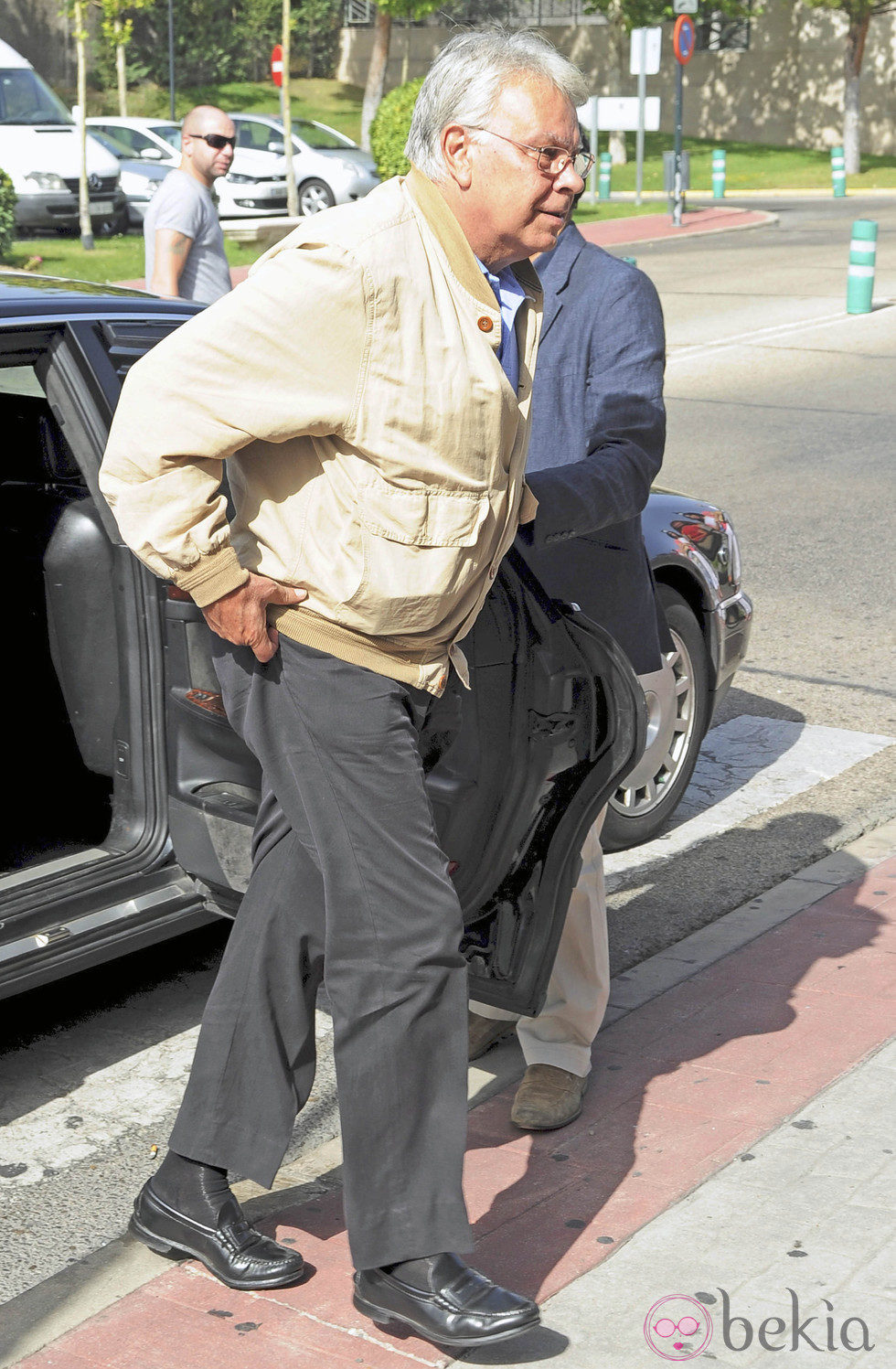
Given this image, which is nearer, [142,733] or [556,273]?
[556,273]

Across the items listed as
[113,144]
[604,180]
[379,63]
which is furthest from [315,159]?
[379,63]

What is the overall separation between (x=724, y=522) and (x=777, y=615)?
7.02 ft

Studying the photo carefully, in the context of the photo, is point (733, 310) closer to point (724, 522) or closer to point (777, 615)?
point (777, 615)

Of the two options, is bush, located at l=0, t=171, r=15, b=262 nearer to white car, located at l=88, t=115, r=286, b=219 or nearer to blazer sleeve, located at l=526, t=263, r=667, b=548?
white car, located at l=88, t=115, r=286, b=219

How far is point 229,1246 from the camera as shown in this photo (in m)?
2.62

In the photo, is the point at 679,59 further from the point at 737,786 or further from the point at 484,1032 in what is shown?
the point at 484,1032

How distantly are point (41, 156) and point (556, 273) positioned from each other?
2041 centimetres

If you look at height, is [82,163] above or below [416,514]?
above

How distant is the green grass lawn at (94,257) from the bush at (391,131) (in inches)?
235

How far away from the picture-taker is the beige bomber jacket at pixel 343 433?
228 centimetres

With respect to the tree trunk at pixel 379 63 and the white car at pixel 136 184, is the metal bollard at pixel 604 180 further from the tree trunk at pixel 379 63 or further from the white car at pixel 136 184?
the white car at pixel 136 184

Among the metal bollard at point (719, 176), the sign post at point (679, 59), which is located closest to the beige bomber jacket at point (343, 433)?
the sign post at point (679, 59)

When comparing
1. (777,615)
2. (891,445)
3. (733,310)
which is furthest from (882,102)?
(777,615)

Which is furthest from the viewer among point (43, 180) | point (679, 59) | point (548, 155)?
point (679, 59)
